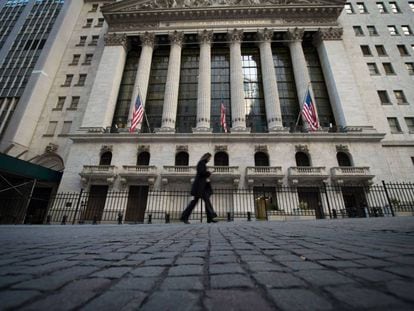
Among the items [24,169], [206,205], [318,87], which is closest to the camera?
[206,205]

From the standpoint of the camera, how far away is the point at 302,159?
66.0 feet

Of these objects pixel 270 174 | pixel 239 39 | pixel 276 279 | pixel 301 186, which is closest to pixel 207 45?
pixel 239 39

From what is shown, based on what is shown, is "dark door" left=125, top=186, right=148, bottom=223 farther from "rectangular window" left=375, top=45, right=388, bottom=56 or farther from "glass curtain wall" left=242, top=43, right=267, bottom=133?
"rectangular window" left=375, top=45, right=388, bottom=56

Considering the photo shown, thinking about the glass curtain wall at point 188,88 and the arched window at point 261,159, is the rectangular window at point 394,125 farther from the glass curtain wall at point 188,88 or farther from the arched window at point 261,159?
the glass curtain wall at point 188,88

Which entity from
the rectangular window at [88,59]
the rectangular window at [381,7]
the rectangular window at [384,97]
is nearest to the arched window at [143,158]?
the rectangular window at [88,59]

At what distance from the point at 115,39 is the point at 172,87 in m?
10.9

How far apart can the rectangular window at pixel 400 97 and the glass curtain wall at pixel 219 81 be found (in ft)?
61.0

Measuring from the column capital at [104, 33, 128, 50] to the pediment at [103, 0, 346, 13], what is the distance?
336 cm

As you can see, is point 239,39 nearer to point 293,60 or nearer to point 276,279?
point 293,60

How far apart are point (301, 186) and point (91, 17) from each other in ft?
121

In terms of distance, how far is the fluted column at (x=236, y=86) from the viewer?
2141 cm

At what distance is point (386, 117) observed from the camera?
2272cm

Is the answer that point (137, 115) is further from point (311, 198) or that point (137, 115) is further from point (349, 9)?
point (349, 9)

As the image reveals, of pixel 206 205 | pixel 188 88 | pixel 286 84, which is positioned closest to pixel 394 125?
pixel 286 84
